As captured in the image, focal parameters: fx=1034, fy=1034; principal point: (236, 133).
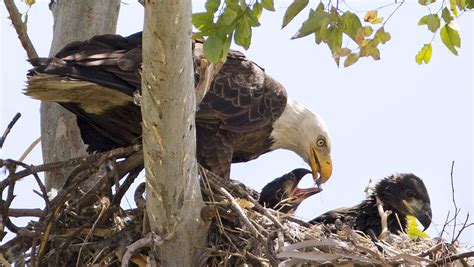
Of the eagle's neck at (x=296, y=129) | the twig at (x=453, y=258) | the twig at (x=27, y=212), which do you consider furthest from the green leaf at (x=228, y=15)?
the eagle's neck at (x=296, y=129)

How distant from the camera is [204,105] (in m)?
6.95

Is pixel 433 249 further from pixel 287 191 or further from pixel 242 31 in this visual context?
pixel 287 191

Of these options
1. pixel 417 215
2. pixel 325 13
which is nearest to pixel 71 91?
pixel 325 13

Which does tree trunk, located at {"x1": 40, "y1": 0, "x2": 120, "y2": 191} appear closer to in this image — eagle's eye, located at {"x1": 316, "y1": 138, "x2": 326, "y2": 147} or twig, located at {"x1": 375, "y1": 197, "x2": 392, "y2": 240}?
eagle's eye, located at {"x1": 316, "y1": 138, "x2": 326, "y2": 147}

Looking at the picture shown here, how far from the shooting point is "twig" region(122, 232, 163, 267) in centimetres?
557

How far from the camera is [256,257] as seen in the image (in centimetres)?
580

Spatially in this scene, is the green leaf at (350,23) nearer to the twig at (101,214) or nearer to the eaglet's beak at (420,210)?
the twig at (101,214)

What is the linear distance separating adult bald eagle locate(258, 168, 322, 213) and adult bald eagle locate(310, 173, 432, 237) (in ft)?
0.68

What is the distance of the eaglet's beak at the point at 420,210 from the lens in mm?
7906

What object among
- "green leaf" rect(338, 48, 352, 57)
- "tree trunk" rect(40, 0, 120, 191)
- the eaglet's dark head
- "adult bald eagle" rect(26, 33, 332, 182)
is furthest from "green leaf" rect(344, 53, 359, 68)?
the eaglet's dark head

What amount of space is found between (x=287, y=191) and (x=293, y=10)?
241 cm

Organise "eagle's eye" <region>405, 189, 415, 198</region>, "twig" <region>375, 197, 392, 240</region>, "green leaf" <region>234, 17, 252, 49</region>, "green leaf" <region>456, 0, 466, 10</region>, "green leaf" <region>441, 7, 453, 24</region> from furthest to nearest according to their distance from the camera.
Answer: "eagle's eye" <region>405, 189, 415, 198</region> → "twig" <region>375, 197, 392, 240</region> → "green leaf" <region>456, 0, 466, 10</region> → "green leaf" <region>441, 7, 453, 24</region> → "green leaf" <region>234, 17, 252, 49</region>

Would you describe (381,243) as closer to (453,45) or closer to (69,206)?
(453,45)

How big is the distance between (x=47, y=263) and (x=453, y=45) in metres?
2.70
